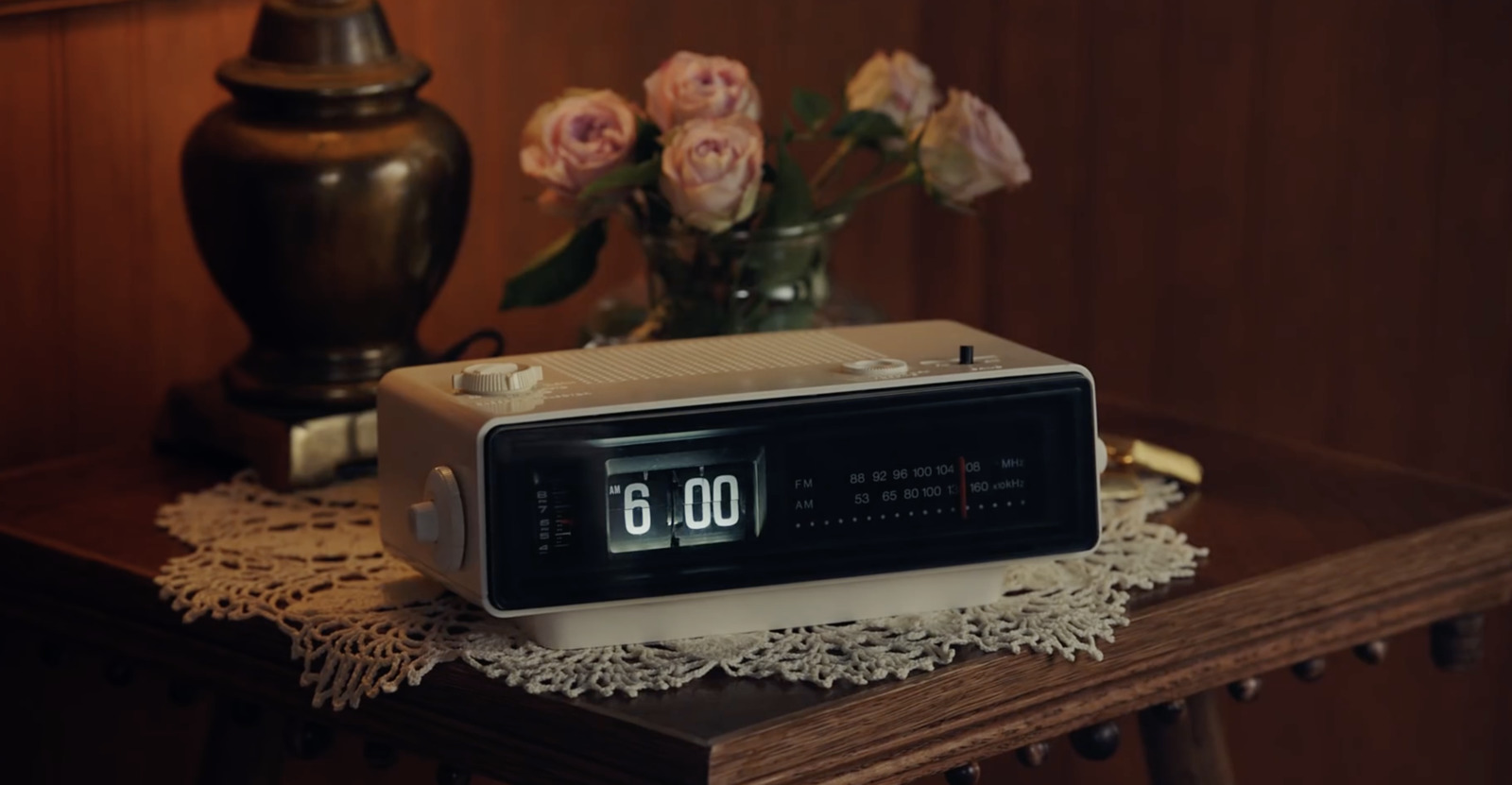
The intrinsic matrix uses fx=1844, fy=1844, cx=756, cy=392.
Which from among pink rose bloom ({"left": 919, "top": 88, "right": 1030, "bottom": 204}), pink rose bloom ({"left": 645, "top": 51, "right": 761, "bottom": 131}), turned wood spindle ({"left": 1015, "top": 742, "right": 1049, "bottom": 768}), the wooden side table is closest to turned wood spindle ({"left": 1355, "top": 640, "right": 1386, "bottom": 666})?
the wooden side table

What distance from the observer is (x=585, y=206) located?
1.18m

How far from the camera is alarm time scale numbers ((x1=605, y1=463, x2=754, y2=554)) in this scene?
0.85 m

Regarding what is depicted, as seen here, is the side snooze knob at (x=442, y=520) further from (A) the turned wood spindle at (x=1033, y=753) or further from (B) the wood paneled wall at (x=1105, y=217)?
(B) the wood paneled wall at (x=1105, y=217)

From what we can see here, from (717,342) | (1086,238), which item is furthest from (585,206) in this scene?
(1086,238)

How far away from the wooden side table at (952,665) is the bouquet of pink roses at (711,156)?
26cm

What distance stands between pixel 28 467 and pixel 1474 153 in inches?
42.4

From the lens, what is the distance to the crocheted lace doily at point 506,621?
87 cm

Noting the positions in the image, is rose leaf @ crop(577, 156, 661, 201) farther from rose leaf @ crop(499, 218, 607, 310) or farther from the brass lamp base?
the brass lamp base

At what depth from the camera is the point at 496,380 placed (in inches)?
34.4

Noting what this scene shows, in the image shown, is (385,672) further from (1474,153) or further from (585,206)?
(1474,153)

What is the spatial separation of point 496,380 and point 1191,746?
1.89 feet

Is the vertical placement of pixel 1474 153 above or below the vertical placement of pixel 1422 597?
above

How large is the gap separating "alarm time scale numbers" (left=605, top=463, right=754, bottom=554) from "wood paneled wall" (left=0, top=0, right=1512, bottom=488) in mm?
664

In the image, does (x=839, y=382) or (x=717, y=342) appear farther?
(x=717, y=342)
